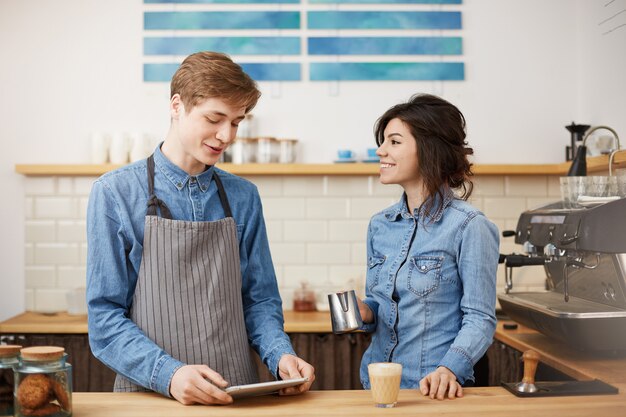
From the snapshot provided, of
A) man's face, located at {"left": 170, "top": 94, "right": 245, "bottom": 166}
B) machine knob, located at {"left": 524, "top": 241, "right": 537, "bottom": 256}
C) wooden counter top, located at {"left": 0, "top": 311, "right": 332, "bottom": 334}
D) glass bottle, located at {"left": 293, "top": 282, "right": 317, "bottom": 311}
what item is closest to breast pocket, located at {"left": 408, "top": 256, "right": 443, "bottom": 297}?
man's face, located at {"left": 170, "top": 94, "right": 245, "bottom": 166}

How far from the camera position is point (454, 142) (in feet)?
7.64

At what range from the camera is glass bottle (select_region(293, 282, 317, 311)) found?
4.27 meters

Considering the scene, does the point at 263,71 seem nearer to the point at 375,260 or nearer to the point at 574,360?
the point at 375,260

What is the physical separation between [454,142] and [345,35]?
2289mm

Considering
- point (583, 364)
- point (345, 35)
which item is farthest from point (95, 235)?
point (345, 35)

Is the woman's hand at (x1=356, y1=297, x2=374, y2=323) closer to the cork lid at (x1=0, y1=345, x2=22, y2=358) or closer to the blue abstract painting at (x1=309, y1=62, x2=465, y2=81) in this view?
the cork lid at (x1=0, y1=345, x2=22, y2=358)

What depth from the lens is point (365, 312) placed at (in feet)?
7.46

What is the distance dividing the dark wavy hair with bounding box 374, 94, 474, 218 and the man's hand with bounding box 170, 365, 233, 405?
2.74ft

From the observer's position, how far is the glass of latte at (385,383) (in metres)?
1.80

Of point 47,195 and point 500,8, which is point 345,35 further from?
point 47,195

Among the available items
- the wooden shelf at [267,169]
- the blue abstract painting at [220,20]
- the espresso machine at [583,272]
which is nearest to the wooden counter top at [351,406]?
the espresso machine at [583,272]

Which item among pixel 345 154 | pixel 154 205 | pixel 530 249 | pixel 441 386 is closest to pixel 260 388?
pixel 441 386

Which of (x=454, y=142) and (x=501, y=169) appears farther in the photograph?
(x=501, y=169)

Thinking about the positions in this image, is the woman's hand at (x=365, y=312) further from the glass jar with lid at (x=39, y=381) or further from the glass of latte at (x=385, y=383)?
the glass jar with lid at (x=39, y=381)
